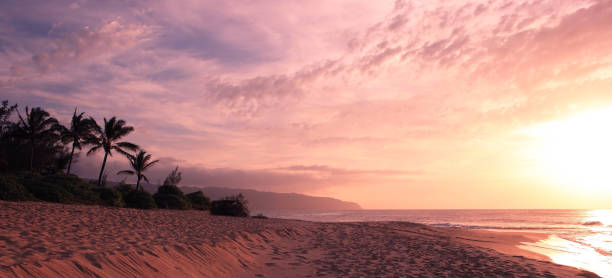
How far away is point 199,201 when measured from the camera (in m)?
34.8

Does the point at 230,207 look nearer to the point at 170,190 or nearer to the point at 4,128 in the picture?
the point at 170,190

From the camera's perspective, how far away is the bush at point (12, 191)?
632 inches

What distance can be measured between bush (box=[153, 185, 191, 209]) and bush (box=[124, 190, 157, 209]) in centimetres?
262

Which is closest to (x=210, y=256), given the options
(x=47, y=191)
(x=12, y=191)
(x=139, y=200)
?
(x=12, y=191)

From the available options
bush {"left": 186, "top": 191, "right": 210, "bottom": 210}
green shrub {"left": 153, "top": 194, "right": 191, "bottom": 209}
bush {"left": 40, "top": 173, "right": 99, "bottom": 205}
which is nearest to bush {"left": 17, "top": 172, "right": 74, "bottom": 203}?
bush {"left": 40, "top": 173, "right": 99, "bottom": 205}

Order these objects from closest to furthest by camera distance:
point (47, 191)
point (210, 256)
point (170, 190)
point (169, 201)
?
point (210, 256) < point (47, 191) < point (169, 201) < point (170, 190)

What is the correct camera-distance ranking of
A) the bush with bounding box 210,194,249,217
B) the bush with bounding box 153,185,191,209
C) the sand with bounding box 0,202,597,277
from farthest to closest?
the bush with bounding box 153,185,191,209 < the bush with bounding box 210,194,249,217 < the sand with bounding box 0,202,597,277

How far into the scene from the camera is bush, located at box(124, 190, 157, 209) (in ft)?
83.3

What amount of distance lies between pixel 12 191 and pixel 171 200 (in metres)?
13.6

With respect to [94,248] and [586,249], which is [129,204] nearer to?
[94,248]

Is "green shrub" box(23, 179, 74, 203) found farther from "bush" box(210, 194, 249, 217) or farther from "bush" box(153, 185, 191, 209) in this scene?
"bush" box(210, 194, 249, 217)

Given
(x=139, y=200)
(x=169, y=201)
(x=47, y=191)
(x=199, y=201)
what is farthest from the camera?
(x=199, y=201)

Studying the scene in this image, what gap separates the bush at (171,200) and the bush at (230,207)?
3.08 meters

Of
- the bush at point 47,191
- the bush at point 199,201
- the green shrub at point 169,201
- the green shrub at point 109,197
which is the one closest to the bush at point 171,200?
the green shrub at point 169,201
